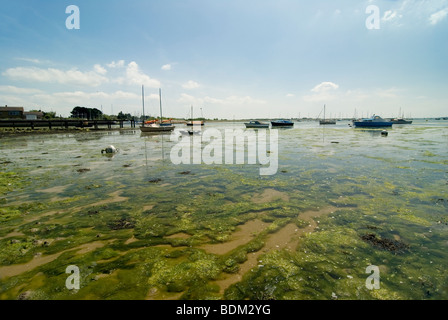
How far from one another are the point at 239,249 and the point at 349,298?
252 cm

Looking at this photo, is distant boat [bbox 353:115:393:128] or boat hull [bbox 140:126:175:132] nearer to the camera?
boat hull [bbox 140:126:175:132]

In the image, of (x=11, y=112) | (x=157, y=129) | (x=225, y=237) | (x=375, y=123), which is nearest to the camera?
(x=225, y=237)

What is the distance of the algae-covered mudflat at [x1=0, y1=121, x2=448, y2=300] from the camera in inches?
159

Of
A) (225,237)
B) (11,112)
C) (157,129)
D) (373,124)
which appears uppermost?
(11,112)

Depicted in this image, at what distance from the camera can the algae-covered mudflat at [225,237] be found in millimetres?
4027

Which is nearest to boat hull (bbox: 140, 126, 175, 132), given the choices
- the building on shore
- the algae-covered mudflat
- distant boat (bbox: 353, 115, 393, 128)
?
the algae-covered mudflat

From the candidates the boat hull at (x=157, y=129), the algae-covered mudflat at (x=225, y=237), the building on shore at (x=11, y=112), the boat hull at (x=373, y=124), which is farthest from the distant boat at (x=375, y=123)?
the building on shore at (x=11, y=112)

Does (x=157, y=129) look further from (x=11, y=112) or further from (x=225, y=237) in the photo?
(x=11, y=112)

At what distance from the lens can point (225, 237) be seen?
234 inches

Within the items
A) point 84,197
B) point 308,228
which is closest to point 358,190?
point 308,228

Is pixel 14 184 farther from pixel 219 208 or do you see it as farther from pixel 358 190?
pixel 358 190

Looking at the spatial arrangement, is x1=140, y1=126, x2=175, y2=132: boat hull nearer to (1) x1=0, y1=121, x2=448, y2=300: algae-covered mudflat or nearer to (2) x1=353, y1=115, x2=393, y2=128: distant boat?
(1) x1=0, y1=121, x2=448, y2=300: algae-covered mudflat

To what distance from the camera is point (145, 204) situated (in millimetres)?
8148

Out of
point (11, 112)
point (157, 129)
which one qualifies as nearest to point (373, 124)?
point (157, 129)
